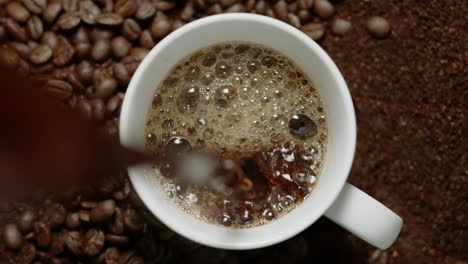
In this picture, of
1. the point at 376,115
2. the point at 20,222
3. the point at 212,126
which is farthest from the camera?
the point at 376,115

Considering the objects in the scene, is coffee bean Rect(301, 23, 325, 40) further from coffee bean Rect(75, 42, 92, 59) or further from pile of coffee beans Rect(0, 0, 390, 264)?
coffee bean Rect(75, 42, 92, 59)

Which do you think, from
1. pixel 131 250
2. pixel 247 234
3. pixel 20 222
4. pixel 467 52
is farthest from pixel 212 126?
pixel 467 52

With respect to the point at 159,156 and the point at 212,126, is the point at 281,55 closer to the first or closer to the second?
the point at 212,126

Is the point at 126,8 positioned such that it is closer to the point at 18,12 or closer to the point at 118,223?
the point at 18,12

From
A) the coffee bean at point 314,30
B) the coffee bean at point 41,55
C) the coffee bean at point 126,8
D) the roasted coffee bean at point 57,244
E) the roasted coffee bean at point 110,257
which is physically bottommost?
the roasted coffee bean at point 110,257

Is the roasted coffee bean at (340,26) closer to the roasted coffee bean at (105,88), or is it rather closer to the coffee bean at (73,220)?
the roasted coffee bean at (105,88)

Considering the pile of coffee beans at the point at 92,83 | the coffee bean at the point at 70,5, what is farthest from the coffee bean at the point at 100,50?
the coffee bean at the point at 70,5

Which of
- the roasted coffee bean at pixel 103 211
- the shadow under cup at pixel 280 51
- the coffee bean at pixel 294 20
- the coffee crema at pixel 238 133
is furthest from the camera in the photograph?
the coffee bean at pixel 294 20

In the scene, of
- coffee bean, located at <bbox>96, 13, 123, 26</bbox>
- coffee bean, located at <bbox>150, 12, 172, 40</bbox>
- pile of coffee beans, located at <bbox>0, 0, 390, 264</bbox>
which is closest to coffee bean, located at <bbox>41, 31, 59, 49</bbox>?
pile of coffee beans, located at <bbox>0, 0, 390, 264</bbox>
